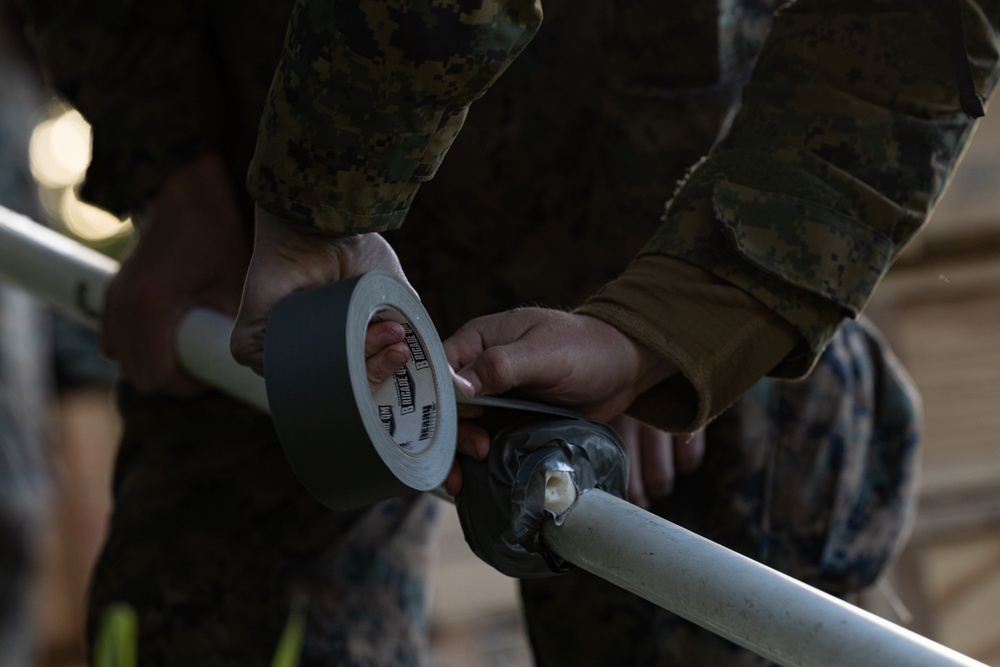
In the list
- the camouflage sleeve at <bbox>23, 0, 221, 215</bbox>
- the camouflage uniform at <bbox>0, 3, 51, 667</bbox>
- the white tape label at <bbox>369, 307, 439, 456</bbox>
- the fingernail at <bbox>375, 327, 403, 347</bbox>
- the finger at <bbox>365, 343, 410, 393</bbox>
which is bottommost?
the camouflage uniform at <bbox>0, 3, 51, 667</bbox>

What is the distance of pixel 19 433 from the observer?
366cm

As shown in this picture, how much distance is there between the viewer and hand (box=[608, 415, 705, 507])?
1562 mm

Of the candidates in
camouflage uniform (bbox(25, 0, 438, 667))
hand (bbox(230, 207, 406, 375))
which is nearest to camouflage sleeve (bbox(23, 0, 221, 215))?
camouflage uniform (bbox(25, 0, 438, 667))

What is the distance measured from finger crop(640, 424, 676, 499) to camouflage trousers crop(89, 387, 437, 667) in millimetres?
445

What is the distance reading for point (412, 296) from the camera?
46.6 inches

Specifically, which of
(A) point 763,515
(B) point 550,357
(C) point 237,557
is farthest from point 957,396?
(B) point 550,357

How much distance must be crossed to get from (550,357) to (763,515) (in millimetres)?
561

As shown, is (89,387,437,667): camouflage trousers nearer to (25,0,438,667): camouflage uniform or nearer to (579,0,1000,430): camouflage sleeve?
(25,0,438,667): camouflage uniform

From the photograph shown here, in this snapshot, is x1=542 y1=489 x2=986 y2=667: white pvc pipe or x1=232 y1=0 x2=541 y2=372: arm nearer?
x1=542 y1=489 x2=986 y2=667: white pvc pipe

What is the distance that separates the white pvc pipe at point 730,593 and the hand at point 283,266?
0.98 feet

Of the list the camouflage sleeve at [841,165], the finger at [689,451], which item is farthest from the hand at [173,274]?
the camouflage sleeve at [841,165]

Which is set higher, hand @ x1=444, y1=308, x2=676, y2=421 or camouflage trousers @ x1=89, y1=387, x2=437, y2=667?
hand @ x1=444, y1=308, x2=676, y2=421

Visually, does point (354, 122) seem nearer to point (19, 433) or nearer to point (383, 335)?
point (383, 335)

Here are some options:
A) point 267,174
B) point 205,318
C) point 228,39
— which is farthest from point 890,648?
point 228,39
